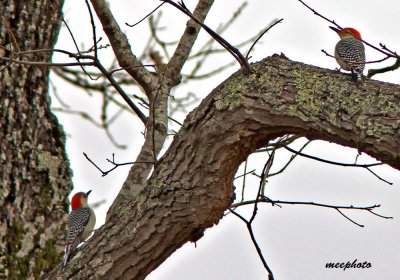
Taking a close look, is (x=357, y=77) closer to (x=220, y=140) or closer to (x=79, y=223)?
(x=220, y=140)

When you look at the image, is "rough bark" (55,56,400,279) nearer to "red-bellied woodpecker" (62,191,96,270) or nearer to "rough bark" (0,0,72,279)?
"red-bellied woodpecker" (62,191,96,270)

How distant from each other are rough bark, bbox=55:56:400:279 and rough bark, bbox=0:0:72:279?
120cm

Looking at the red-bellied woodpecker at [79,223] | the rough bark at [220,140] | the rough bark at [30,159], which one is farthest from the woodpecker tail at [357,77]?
the rough bark at [30,159]

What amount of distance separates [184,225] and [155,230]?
12 centimetres

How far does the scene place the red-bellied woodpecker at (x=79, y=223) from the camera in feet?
14.6

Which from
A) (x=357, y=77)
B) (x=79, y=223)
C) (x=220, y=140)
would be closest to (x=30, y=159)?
(x=79, y=223)

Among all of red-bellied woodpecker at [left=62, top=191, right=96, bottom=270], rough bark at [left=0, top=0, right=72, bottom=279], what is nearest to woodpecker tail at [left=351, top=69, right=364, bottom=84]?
red-bellied woodpecker at [left=62, top=191, right=96, bottom=270]

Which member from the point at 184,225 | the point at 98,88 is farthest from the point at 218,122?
the point at 98,88

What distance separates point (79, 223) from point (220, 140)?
2.52 meters

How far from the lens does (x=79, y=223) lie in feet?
18.0

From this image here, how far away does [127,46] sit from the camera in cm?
418

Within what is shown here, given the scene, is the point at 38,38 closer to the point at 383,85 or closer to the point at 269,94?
the point at 269,94

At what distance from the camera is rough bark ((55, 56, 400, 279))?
3.12 metres

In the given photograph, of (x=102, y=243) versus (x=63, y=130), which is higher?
(x=63, y=130)
